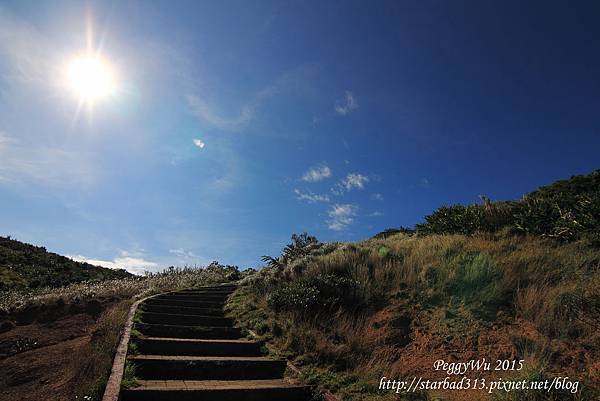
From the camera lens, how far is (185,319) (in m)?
9.95

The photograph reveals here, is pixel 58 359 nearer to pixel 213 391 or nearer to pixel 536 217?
pixel 213 391

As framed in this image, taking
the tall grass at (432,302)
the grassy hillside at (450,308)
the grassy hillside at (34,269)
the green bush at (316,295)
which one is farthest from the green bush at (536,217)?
→ the grassy hillside at (34,269)

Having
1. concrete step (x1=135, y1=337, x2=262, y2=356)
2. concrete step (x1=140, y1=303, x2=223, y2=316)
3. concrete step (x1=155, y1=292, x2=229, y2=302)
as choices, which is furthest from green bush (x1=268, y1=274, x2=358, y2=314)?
concrete step (x1=155, y1=292, x2=229, y2=302)

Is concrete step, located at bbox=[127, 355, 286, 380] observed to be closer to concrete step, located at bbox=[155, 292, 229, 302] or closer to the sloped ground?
the sloped ground

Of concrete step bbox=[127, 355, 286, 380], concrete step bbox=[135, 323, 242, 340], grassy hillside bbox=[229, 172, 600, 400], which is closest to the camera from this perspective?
grassy hillside bbox=[229, 172, 600, 400]

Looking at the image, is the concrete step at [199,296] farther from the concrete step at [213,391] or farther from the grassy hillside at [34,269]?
the grassy hillside at [34,269]

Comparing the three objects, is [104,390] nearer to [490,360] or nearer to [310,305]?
[310,305]

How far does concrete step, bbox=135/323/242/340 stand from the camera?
851cm

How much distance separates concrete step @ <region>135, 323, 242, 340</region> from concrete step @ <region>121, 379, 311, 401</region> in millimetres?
2363

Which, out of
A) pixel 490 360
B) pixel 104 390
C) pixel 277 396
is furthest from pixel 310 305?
pixel 104 390

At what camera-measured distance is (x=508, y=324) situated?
725cm

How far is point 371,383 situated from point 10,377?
6.84 metres

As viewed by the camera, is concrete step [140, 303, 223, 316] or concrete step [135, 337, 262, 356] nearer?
concrete step [135, 337, 262, 356]

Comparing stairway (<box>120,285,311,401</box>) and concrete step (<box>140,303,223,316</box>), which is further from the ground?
concrete step (<box>140,303,223,316</box>)
